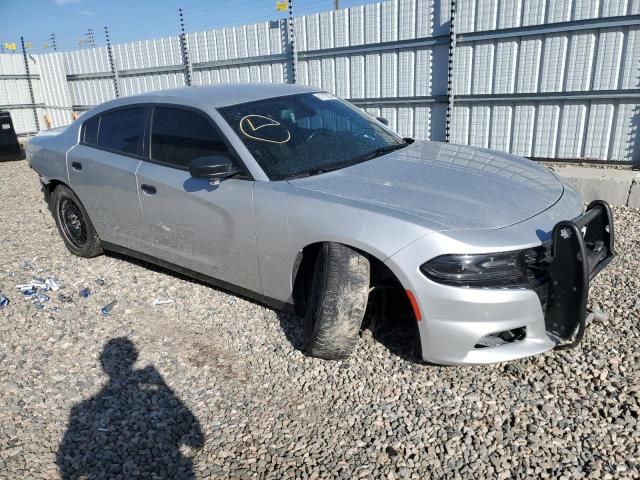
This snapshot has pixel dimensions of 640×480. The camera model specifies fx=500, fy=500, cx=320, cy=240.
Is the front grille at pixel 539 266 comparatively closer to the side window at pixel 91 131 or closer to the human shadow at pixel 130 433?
the human shadow at pixel 130 433

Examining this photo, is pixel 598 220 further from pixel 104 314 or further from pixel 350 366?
pixel 104 314

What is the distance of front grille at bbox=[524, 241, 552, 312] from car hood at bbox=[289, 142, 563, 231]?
195 millimetres

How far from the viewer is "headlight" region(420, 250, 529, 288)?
2.53 metres

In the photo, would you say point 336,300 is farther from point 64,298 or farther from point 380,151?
point 64,298

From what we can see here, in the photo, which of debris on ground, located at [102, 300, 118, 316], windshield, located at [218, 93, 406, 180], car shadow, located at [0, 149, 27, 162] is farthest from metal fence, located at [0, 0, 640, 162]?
debris on ground, located at [102, 300, 118, 316]

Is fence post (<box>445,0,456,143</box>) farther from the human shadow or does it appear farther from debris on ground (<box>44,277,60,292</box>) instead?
the human shadow

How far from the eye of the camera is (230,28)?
1034 centimetres

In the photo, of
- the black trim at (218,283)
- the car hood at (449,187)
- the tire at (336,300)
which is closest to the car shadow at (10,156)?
the black trim at (218,283)

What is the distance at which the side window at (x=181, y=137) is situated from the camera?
3.53 meters

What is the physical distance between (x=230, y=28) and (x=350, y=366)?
913 centimetres

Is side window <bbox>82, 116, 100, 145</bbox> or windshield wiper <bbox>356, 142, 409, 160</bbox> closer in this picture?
windshield wiper <bbox>356, 142, 409, 160</bbox>

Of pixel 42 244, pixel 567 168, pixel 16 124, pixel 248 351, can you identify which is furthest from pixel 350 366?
pixel 16 124

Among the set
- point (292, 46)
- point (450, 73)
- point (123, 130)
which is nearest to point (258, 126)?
point (123, 130)

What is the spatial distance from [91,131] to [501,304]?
3848 millimetres
